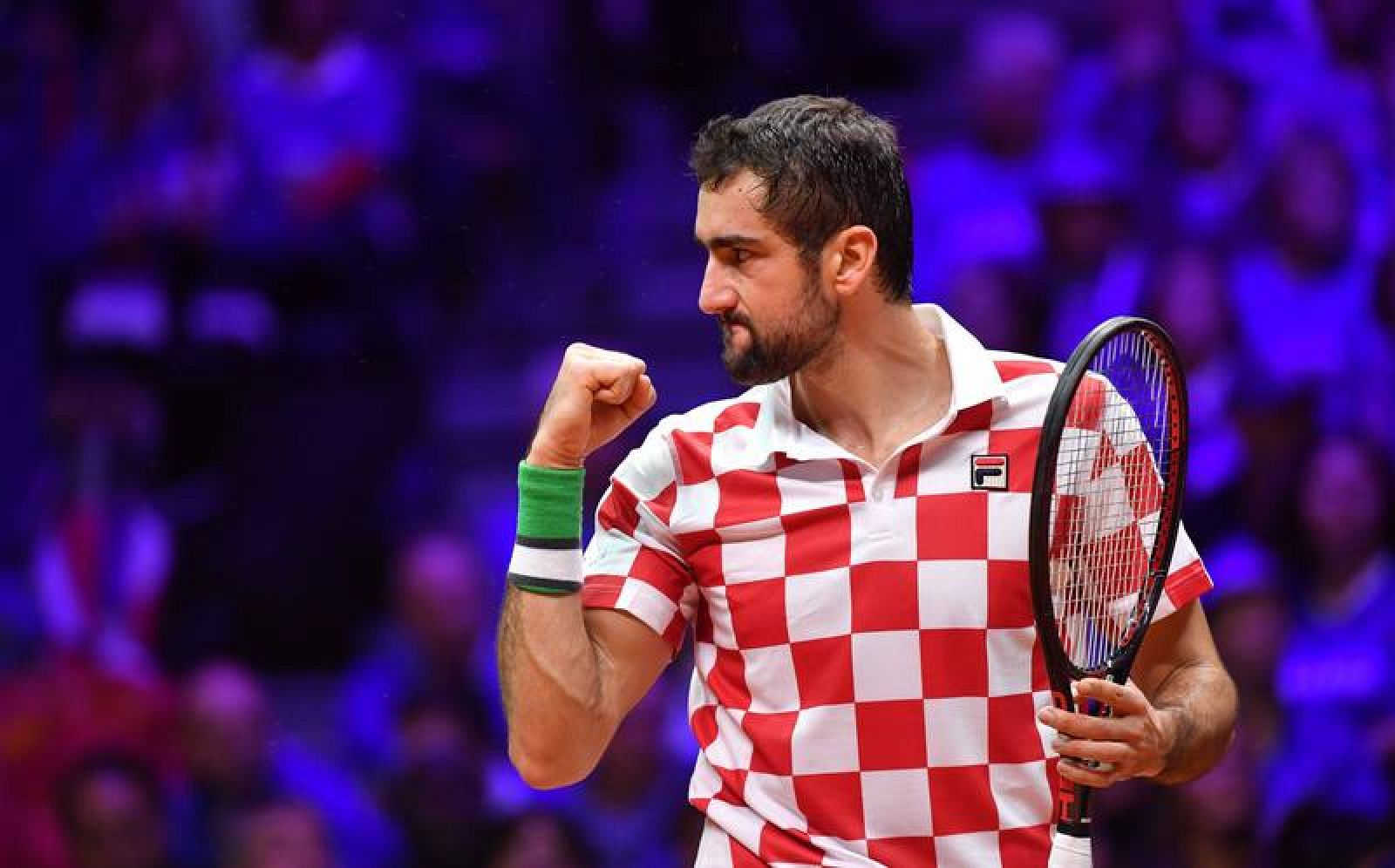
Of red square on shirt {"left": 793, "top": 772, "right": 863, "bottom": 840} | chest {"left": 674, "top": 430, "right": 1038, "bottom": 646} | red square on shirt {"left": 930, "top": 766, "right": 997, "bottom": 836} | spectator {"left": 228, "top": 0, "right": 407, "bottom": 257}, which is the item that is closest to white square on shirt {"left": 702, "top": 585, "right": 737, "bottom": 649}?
chest {"left": 674, "top": 430, "right": 1038, "bottom": 646}

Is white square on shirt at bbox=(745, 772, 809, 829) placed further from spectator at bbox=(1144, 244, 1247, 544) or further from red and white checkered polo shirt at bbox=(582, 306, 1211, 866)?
spectator at bbox=(1144, 244, 1247, 544)

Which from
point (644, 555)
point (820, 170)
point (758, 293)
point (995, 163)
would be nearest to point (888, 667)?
point (644, 555)

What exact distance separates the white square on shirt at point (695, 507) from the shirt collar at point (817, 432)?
7cm

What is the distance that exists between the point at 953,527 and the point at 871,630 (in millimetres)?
163

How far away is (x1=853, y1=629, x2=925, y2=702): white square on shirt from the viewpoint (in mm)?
2379

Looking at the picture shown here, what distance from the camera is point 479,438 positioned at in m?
5.23

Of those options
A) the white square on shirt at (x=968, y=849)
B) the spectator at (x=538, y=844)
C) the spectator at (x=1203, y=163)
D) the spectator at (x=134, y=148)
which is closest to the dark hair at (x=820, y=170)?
the white square on shirt at (x=968, y=849)

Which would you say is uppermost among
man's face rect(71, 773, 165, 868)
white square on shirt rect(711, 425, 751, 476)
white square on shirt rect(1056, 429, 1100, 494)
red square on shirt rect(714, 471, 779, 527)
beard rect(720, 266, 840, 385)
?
beard rect(720, 266, 840, 385)

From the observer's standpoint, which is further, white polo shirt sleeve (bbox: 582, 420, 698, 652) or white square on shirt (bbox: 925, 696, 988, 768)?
white polo shirt sleeve (bbox: 582, 420, 698, 652)

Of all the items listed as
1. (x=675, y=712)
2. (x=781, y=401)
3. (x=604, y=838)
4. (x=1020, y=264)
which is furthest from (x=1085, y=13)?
(x=781, y=401)

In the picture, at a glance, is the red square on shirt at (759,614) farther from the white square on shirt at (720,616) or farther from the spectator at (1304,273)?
the spectator at (1304,273)

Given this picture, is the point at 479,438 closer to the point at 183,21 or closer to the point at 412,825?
the point at 412,825

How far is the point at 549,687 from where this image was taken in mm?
2438

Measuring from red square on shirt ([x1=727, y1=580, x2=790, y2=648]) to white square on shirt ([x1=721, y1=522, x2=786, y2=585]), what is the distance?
0.01m
